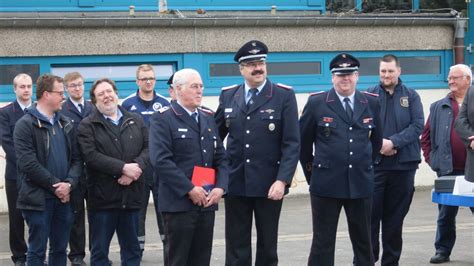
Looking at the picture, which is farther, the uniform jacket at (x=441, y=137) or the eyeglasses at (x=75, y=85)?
the eyeglasses at (x=75, y=85)

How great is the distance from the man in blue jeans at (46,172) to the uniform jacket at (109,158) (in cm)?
18

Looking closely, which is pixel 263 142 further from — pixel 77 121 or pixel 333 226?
pixel 77 121

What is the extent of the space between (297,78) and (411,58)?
2.15 metres

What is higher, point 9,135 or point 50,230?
point 9,135

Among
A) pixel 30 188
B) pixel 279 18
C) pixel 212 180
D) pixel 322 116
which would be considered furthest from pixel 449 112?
pixel 279 18

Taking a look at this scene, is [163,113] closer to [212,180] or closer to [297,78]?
[212,180]

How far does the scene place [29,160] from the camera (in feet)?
28.3

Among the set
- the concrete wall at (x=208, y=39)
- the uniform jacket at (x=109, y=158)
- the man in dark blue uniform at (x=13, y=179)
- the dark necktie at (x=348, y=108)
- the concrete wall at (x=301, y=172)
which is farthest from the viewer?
the concrete wall at (x=208, y=39)

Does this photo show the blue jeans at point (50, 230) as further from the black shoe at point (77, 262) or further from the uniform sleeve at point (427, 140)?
the uniform sleeve at point (427, 140)

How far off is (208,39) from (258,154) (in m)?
7.43

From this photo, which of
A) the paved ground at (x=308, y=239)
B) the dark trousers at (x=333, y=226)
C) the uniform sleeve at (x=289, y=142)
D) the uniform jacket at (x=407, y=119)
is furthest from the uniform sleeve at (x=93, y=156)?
the uniform jacket at (x=407, y=119)

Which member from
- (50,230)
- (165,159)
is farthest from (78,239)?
(165,159)

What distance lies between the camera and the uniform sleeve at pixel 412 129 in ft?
30.9

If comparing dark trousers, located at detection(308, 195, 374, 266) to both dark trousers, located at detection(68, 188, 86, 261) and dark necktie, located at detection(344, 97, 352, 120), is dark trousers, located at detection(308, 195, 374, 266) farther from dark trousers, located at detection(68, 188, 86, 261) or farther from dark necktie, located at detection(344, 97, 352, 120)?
dark trousers, located at detection(68, 188, 86, 261)
